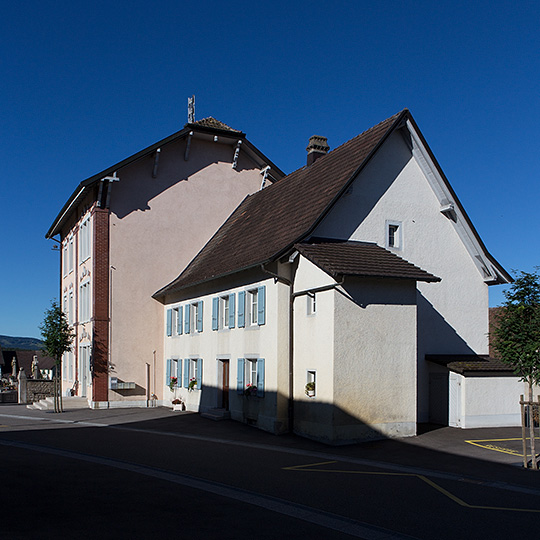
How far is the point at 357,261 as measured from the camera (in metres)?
18.1

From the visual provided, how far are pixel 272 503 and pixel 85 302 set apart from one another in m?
21.8

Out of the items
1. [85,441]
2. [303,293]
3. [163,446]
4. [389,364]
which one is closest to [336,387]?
[389,364]

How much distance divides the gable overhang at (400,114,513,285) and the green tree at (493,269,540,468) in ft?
22.0

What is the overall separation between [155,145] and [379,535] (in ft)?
74.1

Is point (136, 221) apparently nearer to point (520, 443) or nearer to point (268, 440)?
point (268, 440)

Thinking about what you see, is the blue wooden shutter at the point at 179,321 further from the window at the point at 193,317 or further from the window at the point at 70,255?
the window at the point at 70,255

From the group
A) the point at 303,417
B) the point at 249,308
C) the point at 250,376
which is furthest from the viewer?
the point at 249,308

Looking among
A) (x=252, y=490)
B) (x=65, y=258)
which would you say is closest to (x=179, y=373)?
(x=65, y=258)

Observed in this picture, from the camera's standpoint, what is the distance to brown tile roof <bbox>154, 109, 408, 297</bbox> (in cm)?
1991

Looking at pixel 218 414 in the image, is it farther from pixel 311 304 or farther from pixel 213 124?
pixel 213 124

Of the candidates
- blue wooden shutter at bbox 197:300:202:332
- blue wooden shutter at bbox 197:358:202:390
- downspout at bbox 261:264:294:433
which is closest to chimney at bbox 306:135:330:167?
blue wooden shutter at bbox 197:300:202:332

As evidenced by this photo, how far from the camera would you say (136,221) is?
28.5 metres

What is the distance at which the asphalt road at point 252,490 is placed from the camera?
8523mm

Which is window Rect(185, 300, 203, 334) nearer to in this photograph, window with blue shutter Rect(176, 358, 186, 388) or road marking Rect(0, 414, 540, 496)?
window with blue shutter Rect(176, 358, 186, 388)
